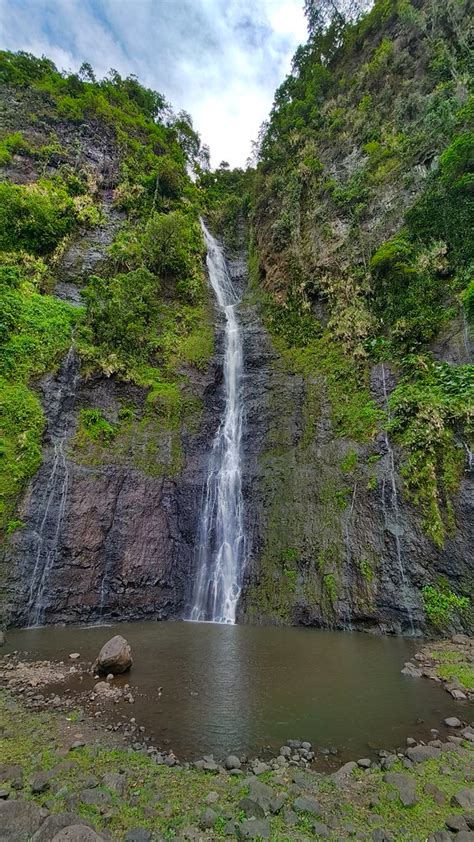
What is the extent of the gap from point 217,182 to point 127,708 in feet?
128

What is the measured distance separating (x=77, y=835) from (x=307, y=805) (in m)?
1.91

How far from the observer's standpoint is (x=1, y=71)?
26312mm

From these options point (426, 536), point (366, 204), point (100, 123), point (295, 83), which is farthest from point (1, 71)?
point (426, 536)

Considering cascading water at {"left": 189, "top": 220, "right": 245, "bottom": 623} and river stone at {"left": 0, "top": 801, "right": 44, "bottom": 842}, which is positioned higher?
cascading water at {"left": 189, "top": 220, "right": 245, "bottom": 623}

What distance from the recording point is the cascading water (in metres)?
13.2

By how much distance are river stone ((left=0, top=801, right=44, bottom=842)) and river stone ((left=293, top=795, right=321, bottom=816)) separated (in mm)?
2108

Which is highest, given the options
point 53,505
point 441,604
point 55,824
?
point 53,505

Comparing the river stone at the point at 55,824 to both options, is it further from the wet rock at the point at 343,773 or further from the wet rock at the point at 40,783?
the wet rock at the point at 343,773

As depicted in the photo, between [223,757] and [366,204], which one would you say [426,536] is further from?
[366,204]

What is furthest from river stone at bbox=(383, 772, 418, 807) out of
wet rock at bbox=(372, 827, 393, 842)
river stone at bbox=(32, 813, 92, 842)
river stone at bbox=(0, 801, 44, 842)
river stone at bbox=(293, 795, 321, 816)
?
river stone at bbox=(0, 801, 44, 842)

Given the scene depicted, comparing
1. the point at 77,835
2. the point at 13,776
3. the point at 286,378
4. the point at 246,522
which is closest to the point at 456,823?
the point at 77,835

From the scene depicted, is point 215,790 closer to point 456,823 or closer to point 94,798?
point 94,798

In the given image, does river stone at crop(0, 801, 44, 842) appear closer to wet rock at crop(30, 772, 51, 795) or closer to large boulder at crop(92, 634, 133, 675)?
wet rock at crop(30, 772, 51, 795)

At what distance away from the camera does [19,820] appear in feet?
10.0
